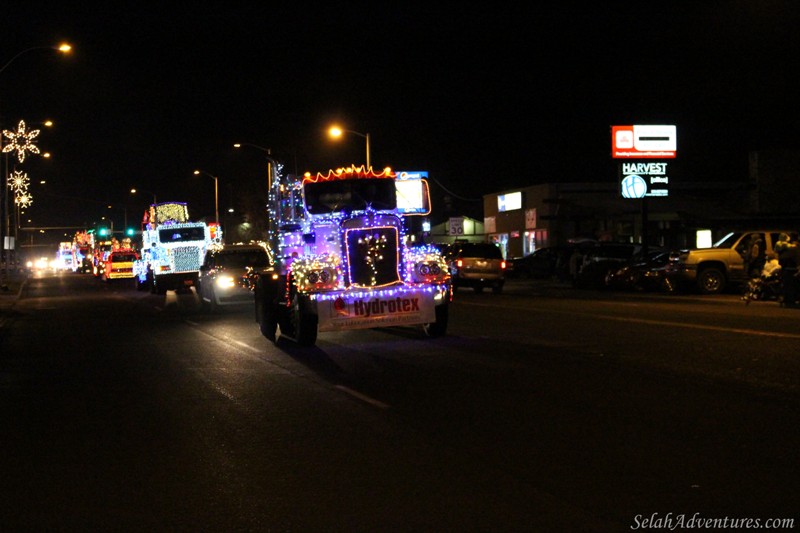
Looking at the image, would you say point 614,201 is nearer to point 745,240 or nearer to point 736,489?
point 745,240

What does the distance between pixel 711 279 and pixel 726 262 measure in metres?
0.67

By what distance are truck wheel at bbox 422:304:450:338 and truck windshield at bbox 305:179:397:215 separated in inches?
75.5

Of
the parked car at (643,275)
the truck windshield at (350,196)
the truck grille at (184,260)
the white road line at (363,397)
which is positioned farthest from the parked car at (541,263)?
the white road line at (363,397)

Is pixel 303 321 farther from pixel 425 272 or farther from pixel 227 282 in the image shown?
pixel 227 282

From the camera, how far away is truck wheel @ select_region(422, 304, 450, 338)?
17.7 meters

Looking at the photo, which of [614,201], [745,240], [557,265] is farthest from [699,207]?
[745,240]

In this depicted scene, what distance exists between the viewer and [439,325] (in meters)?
17.9

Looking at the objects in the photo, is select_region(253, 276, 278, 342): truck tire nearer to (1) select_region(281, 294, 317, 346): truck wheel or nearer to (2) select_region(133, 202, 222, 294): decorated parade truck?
(1) select_region(281, 294, 317, 346): truck wheel

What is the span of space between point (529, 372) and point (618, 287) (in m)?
24.4

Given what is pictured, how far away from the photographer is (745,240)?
3111 cm

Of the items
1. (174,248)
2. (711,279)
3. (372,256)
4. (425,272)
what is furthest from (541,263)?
(372,256)

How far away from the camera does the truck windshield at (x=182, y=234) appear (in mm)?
41875

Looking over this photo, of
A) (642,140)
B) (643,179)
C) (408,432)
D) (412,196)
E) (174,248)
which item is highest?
(642,140)

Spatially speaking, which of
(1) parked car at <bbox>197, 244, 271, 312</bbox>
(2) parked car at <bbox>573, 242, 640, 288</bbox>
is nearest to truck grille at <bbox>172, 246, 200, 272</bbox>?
(1) parked car at <bbox>197, 244, 271, 312</bbox>
